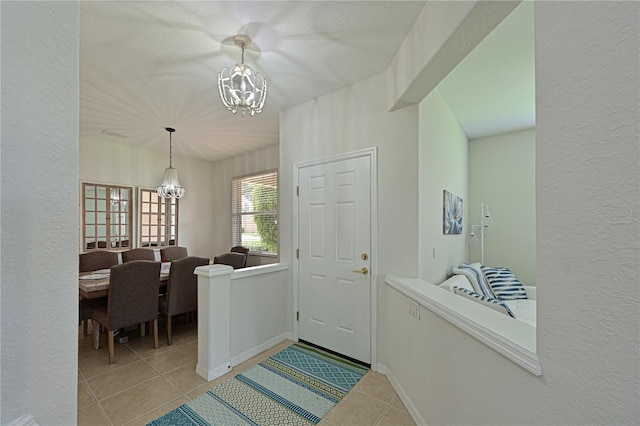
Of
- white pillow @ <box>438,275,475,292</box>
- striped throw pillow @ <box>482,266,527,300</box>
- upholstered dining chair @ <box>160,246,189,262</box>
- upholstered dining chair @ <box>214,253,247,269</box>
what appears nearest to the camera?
white pillow @ <box>438,275,475,292</box>

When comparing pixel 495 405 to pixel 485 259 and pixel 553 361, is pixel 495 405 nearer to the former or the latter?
pixel 553 361

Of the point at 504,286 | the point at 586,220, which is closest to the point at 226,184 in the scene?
the point at 504,286

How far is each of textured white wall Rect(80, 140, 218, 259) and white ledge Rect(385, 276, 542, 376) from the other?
4097mm

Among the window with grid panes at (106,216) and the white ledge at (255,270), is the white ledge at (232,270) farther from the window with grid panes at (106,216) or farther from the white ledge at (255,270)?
the window with grid panes at (106,216)

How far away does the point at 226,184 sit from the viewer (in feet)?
17.9

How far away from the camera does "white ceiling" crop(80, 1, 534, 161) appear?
1713 mm

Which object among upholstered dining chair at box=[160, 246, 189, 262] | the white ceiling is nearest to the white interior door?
the white ceiling

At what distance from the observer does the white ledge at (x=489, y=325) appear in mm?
950

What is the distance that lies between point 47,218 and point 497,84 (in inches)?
131

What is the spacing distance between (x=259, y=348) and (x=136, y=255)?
2562mm

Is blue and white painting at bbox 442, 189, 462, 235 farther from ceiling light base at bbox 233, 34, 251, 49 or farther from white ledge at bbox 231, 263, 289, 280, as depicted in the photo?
ceiling light base at bbox 233, 34, 251, 49

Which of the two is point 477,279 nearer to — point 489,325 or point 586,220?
point 489,325

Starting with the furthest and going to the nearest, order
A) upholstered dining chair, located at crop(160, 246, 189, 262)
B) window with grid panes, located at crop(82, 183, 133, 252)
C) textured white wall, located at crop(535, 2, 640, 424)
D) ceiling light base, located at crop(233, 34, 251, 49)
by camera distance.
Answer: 1. upholstered dining chair, located at crop(160, 246, 189, 262)
2. window with grid panes, located at crop(82, 183, 133, 252)
3. ceiling light base, located at crop(233, 34, 251, 49)
4. textured white wall, located at crop(535, 2, 640, 424)

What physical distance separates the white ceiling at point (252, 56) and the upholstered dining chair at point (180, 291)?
5.97 feet
